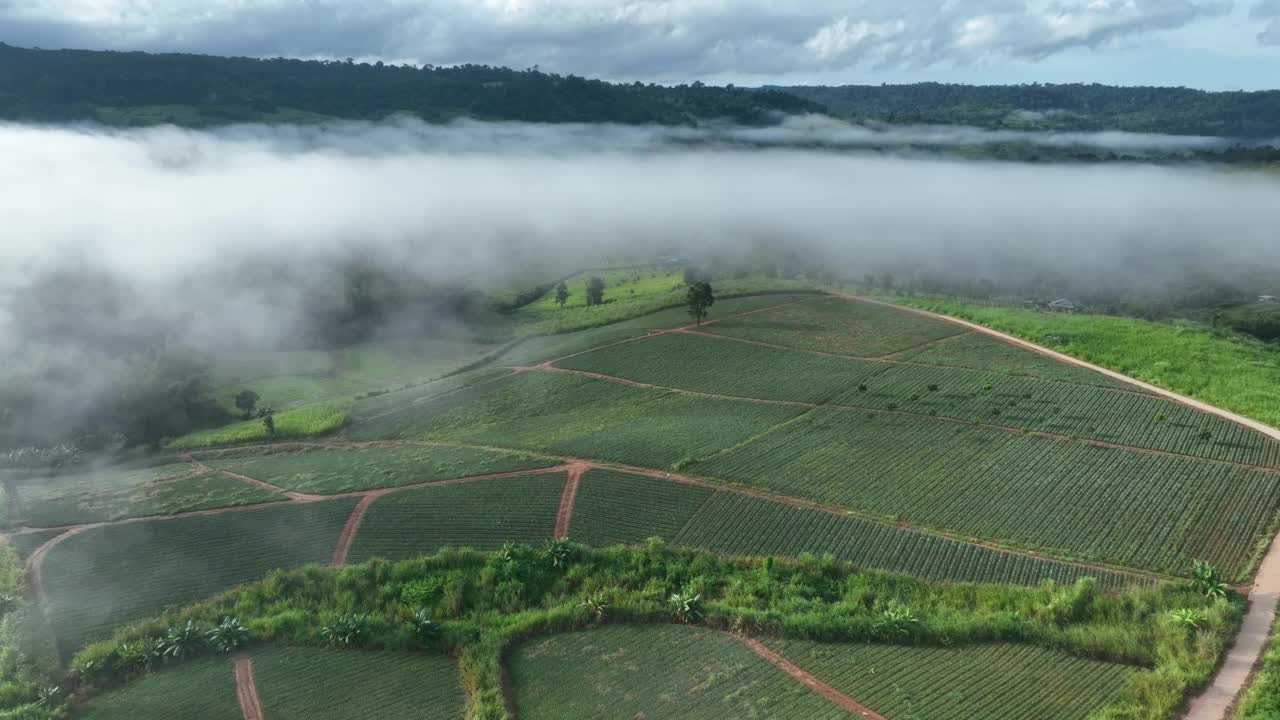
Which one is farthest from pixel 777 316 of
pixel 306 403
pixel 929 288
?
pixel 306 403

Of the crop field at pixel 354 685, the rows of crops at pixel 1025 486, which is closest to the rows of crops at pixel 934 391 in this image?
the rows of crops at pixel 1025 486

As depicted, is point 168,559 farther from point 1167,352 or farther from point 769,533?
point 1167,352

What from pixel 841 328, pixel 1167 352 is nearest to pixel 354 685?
pixel 841 328

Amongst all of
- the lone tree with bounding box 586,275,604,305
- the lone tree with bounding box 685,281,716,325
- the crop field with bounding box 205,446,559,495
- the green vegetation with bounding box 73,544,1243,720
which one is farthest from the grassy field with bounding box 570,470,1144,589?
the lone tree with bounding box 586,275,604,305

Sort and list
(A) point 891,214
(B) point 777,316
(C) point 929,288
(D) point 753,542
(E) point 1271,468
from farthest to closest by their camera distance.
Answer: (A) point 891,214
(C) point 929,288
(B) point 777,316
(E) point 1271,468
(D) point 753,542

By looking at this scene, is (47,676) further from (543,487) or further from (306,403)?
(306,403)

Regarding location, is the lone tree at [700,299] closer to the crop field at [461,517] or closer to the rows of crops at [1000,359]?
the rows of crops at [1000,359]
